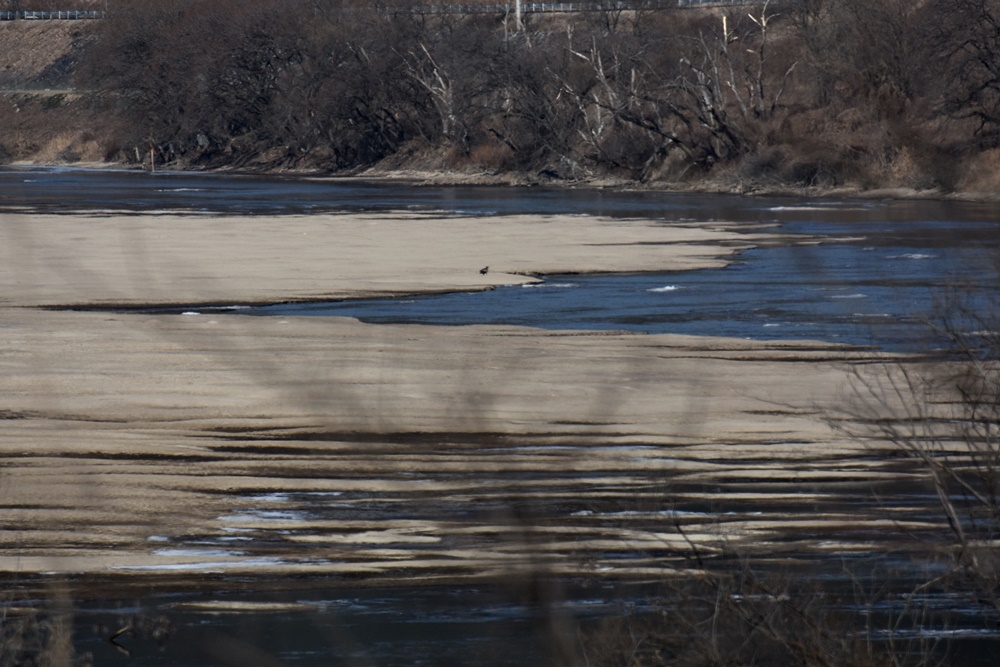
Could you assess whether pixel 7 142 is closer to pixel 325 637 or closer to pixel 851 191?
pixel 851 191

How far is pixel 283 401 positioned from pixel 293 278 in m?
10.6

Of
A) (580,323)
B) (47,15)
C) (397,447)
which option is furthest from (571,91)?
(47,15)

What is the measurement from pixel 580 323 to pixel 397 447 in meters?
7.69

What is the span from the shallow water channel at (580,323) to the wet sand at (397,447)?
0.16 meters

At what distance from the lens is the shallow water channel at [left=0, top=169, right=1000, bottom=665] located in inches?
287

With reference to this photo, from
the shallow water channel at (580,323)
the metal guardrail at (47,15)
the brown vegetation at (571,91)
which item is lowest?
the metal guardrail at (47,15)

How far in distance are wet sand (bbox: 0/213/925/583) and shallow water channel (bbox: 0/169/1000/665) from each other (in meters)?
0.16

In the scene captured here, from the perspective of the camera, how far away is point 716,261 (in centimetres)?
2695

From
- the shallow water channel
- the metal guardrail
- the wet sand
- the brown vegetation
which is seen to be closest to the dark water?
the shallow water channel

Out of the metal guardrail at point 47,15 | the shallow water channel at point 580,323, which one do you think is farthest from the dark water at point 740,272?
the metal guardrail at point 47,15

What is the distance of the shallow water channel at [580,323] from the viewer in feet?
24.0

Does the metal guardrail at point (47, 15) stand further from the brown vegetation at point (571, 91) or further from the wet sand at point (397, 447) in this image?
the wet sand at point (397, 447)

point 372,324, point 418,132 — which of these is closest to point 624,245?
point 372,324

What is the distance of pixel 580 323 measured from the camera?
19.0 metres
